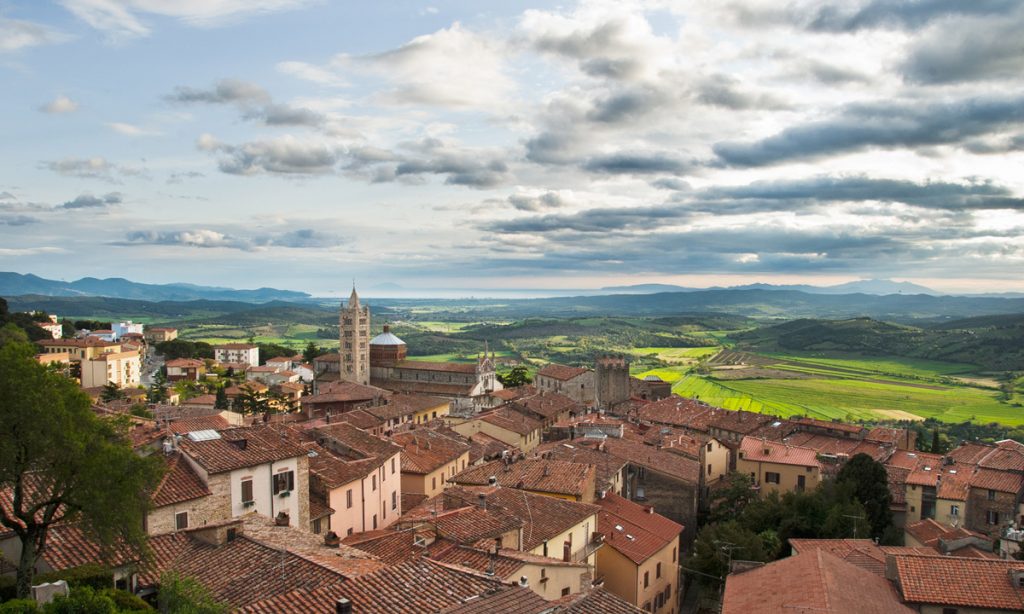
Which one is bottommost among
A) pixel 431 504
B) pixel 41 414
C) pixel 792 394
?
pixel 792 394

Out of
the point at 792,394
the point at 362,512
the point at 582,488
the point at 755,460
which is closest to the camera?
the point at 362,512

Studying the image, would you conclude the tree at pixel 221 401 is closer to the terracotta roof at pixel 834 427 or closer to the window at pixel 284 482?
the window at pixel 284 482

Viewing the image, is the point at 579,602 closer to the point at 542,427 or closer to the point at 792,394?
the point at 542,427

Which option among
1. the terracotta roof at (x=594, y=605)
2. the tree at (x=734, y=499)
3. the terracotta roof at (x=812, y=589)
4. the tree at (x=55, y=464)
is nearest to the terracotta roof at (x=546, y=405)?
the tree at (x=734, y=499)

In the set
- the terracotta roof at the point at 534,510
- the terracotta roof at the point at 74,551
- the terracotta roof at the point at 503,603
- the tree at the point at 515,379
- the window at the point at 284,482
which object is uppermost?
the terracotta roof at the point at 503,603

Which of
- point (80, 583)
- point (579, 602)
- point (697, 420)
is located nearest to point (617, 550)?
point (579, 602)

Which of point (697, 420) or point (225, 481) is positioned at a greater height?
point (225, 481)

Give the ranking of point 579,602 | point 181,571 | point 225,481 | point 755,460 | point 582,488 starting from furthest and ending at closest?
point 755,460, point 582,488, point 225,481, point 181,571, point 579,602

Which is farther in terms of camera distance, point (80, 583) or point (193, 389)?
point (193, 389)
